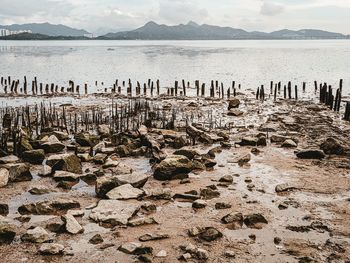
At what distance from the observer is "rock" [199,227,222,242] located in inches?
379

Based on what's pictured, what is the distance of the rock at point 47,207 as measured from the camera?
11.2 m

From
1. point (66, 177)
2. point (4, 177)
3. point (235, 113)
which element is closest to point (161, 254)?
point (66, 177)

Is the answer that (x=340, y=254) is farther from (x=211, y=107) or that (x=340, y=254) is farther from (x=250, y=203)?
(x=211, y=107)

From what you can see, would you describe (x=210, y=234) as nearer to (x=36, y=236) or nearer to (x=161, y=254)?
(x=161, y=254)

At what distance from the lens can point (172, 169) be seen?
14398mm

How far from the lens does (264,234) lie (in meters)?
10.0

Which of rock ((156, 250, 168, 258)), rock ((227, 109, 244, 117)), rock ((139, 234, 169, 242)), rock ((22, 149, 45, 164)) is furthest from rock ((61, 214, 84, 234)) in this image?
rock ((227, 109, 244, 117))

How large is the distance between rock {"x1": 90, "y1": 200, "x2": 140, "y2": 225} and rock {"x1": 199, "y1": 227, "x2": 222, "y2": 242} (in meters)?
2.14

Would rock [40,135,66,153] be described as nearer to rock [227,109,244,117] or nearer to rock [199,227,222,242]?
rock [199,227,222,242]

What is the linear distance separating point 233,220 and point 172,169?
4.21 metres

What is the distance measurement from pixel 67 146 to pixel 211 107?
1571 centimetres

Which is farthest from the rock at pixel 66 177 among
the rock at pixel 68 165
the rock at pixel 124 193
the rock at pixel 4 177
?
the rock at pixel 124 193

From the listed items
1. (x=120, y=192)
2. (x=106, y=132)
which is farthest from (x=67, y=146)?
(x=120, y=192)

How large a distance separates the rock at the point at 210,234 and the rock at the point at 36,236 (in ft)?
12.5
